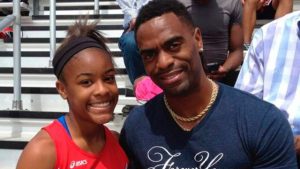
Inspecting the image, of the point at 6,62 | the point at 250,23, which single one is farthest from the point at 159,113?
the point at 6,62

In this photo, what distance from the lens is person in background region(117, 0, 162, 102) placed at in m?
2.66

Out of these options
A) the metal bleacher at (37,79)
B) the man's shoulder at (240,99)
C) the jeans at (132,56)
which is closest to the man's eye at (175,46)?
the man's shoulder at (240,99)

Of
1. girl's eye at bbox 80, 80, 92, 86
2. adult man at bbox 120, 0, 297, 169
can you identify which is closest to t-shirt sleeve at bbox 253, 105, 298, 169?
adult man at bbox 120, 0, 297, 169

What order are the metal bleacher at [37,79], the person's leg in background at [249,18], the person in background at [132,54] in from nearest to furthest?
the person in background at [132,54] → the metal bleacher at [37,79] → the person's leg in background at [249,18]

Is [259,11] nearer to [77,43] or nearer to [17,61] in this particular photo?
[17,61]

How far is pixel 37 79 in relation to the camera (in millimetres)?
4141

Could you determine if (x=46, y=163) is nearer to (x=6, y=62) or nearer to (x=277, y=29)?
(x=277, y=29)

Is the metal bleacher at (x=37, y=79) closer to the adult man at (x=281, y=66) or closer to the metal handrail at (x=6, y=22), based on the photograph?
the metal handrail at (x=6, y=22)

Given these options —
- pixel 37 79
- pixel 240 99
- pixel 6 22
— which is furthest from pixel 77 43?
Result: pixel 37 79

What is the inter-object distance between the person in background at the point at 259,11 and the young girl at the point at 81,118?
6.97ft

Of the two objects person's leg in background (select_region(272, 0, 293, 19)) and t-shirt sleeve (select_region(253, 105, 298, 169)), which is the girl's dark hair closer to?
t-shirt sleeve (select_region(253, 105, 298, 169))

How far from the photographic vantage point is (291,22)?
2004 millimetres

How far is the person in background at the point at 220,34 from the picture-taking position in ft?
9.93

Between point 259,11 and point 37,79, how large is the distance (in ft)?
7.51
